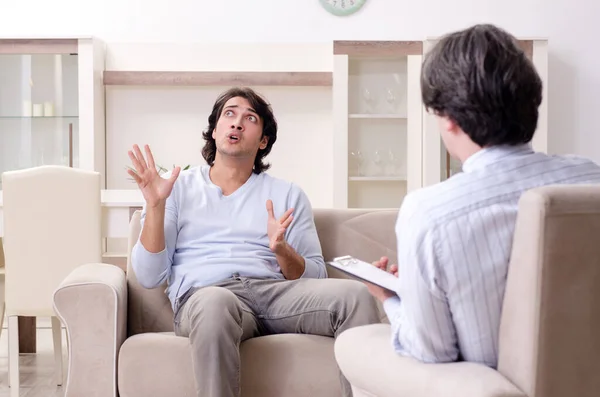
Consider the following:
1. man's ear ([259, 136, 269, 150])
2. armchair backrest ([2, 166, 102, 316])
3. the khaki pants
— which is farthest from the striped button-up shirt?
armchair backrest ([2, 166, 102, 316])

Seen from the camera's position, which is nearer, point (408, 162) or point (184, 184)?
point (184, 184)

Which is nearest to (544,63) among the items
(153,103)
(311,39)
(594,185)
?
(311,39)

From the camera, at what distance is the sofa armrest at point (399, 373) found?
1206mm

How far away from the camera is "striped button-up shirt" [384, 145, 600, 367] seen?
4.13 feet

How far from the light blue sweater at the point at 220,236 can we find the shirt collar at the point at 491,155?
115 centimetres

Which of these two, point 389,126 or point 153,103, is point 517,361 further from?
point 153,103

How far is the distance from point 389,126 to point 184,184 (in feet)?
8.47

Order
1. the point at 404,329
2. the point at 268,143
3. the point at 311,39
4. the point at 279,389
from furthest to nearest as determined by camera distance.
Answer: the point at 311,39 → the point at 268,143 → the point at 279,389 → the point at 404,329

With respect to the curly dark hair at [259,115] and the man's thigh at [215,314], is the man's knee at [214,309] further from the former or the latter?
the curly dark hair at [259,115]

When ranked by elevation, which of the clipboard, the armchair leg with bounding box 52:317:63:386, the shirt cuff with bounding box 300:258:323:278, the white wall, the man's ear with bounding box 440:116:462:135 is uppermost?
the white wall

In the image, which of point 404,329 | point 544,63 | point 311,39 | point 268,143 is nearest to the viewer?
point 404,329

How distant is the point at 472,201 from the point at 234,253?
1230 millimetres

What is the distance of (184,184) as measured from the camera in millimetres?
2514

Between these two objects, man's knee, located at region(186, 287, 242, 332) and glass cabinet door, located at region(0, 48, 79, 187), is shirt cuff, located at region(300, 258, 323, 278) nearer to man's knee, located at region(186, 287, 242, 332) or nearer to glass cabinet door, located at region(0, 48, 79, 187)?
man's knee, located at region(186, 287, 242, 332)
